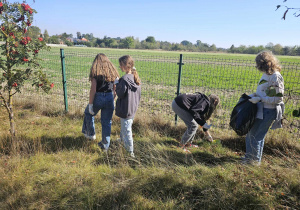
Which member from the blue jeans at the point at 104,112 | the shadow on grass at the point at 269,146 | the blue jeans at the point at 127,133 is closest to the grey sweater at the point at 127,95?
the blue jeans at the point at 127,133

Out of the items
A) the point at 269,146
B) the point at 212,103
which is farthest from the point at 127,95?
the point at 269,146

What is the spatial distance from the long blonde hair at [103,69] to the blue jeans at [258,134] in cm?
252

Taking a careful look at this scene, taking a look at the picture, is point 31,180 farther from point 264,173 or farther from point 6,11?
point 264,173

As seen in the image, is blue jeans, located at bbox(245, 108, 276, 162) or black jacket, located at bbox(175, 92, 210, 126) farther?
black jacket, located at bbox(175, 92, 210, 126)

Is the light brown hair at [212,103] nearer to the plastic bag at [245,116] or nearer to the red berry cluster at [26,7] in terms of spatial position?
the plastic bag at [245,116]

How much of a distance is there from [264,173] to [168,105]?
444cm

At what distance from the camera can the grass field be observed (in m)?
2.58

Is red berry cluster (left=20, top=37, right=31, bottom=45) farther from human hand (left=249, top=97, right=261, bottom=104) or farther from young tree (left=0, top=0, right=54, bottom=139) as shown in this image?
human hand (left=249, top=97, right=261, bottom=104)

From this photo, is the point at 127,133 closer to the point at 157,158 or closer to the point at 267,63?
the point at 157,158

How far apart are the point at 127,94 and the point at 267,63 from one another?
7.10ft

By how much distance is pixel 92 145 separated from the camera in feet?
13.8

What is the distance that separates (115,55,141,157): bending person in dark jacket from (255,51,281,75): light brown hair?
193 cm

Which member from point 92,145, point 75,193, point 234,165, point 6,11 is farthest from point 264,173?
point 6,11

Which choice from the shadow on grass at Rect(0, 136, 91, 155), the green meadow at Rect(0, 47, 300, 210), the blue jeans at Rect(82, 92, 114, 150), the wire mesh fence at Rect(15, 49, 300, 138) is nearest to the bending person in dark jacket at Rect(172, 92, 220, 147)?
the green meadow at Rect(0, 47, 300, 210)
